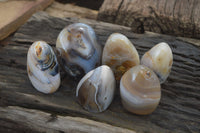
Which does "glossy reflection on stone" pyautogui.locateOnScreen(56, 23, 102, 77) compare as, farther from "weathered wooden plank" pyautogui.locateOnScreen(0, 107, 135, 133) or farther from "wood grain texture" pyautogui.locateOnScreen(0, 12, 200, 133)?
"weathered wooden plank" pyautogui.locateOnScreen(0, 107, 135, 133)

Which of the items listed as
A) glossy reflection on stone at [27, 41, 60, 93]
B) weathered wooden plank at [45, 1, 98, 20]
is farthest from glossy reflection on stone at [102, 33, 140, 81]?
weathered wooden plank at [45, 1, 98, 20]

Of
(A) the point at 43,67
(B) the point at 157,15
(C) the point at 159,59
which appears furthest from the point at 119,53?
(B) the point at 157,15

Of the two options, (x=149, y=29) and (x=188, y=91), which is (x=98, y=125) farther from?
(x=149, y=29)

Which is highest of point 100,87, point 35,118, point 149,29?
point 149,29

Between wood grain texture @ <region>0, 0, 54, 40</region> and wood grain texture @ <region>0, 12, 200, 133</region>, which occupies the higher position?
wood grain texture @ <region>0, 0, 54, 40</region>

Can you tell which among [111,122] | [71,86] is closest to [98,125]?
[111,122]

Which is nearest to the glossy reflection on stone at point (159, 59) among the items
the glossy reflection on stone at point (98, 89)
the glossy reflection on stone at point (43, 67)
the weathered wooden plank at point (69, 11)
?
the glossy reflection on stone at point (98, 89)

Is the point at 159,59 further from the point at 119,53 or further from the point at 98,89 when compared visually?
the point at 98,89
